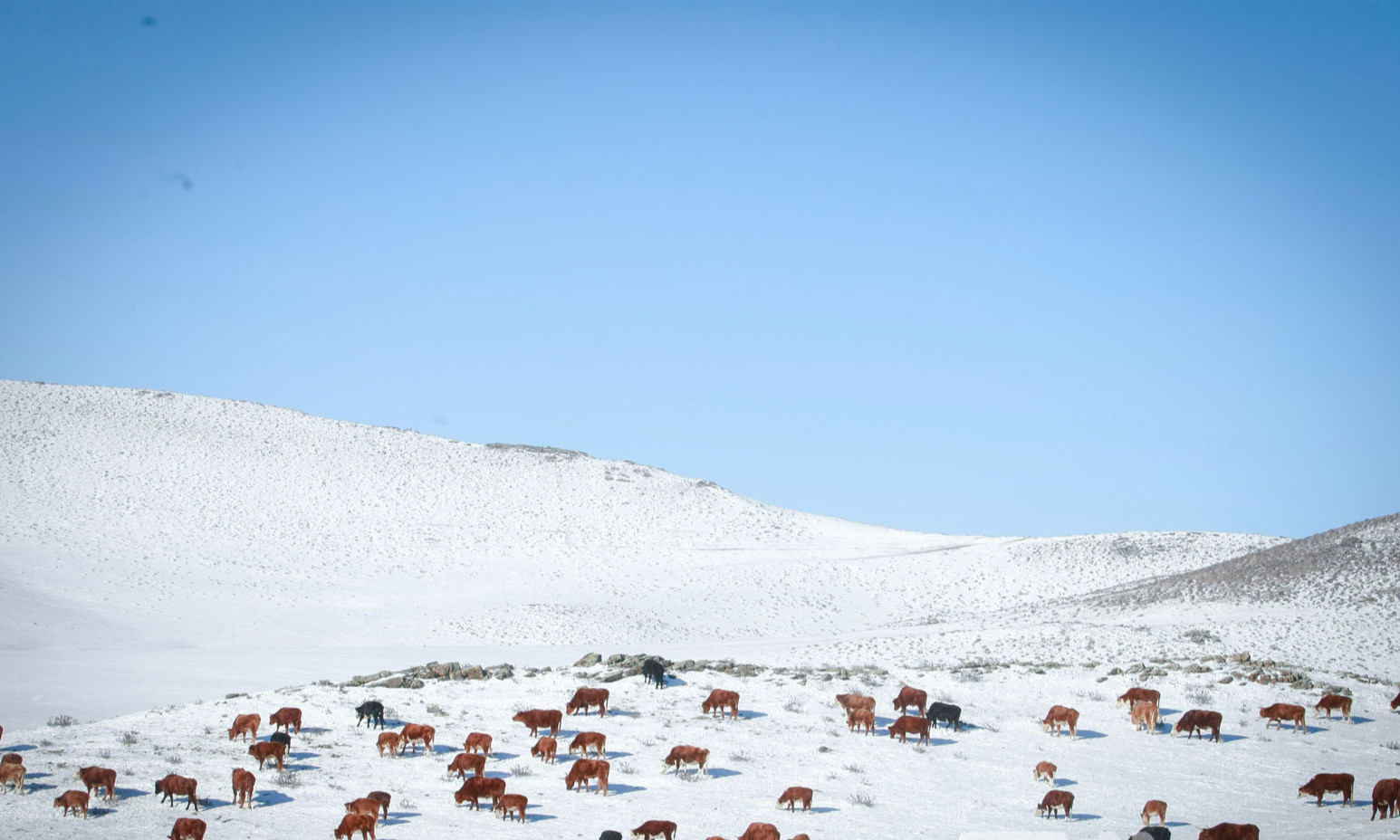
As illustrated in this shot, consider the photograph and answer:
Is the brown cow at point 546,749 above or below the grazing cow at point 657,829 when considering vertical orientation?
above

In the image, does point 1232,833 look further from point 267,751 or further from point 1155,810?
point 267,751

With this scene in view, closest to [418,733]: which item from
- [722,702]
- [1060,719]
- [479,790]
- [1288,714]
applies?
[479,790]

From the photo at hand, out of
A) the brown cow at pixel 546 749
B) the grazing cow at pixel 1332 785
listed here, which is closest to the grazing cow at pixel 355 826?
the brown cow at pixel 546 749

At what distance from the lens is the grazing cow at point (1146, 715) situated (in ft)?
75.1

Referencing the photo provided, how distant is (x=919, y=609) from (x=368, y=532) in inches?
1352

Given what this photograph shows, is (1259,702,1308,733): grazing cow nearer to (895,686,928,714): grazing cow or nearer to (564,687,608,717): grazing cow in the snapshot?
(895,686,928,714): grazing cow

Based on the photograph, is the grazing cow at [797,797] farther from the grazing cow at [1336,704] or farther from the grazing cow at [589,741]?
the grazing cow at [1336,704]

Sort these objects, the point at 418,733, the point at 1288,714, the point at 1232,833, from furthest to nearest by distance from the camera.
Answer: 1. the point at 1288,714
2. the point at 418,733
3. the point at 1232,833

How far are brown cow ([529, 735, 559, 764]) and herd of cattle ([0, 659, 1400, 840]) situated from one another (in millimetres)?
17

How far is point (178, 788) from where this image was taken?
1584 centimetres

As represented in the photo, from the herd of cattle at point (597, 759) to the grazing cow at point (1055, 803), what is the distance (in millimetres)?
15

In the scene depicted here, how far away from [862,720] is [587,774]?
705cm

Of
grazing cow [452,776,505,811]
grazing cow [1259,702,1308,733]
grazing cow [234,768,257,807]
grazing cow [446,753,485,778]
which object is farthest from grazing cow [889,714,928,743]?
grazing cow [234,768,257,807]

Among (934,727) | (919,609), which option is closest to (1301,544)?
(919,609)
